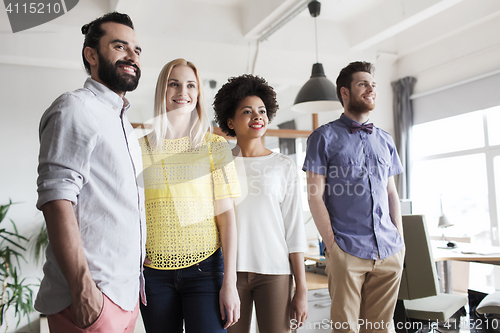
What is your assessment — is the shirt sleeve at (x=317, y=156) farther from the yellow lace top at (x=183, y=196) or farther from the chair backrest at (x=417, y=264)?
the chair backrest at (x=417, y=264)

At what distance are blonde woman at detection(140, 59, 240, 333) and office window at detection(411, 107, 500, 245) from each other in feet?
12.6

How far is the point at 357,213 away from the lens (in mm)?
1697

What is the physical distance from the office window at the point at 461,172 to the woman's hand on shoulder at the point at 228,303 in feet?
12.6

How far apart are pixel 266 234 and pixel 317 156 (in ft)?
1.65

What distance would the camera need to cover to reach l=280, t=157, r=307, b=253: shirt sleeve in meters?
1.49

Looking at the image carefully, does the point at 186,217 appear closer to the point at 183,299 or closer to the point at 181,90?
the point at 183,299

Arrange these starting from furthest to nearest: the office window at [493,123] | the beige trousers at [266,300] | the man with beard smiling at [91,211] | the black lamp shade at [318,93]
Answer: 1. the office window at [493,123]
2. the black lamp shade at [318,93]
3. the beige trousers at [266,300]
4. the man with beard smiling at [91,211]

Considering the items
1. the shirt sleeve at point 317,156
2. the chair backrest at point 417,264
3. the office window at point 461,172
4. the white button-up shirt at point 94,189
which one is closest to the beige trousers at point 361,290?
the shirt sleeve at point 317,156

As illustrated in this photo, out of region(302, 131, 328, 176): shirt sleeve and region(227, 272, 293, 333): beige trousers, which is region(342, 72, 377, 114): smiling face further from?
region(227, 272, 293, 333): beige trousers

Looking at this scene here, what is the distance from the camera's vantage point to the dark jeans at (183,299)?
112cm

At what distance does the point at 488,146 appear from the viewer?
15.0 feet

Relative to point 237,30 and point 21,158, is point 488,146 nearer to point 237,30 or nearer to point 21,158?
point 237,30

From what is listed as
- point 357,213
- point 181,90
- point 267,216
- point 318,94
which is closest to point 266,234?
point 267,216

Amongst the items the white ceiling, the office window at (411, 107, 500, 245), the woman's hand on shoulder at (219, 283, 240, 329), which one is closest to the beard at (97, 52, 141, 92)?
the woman's hand on shoulder at (219, 283, 240, 329)
